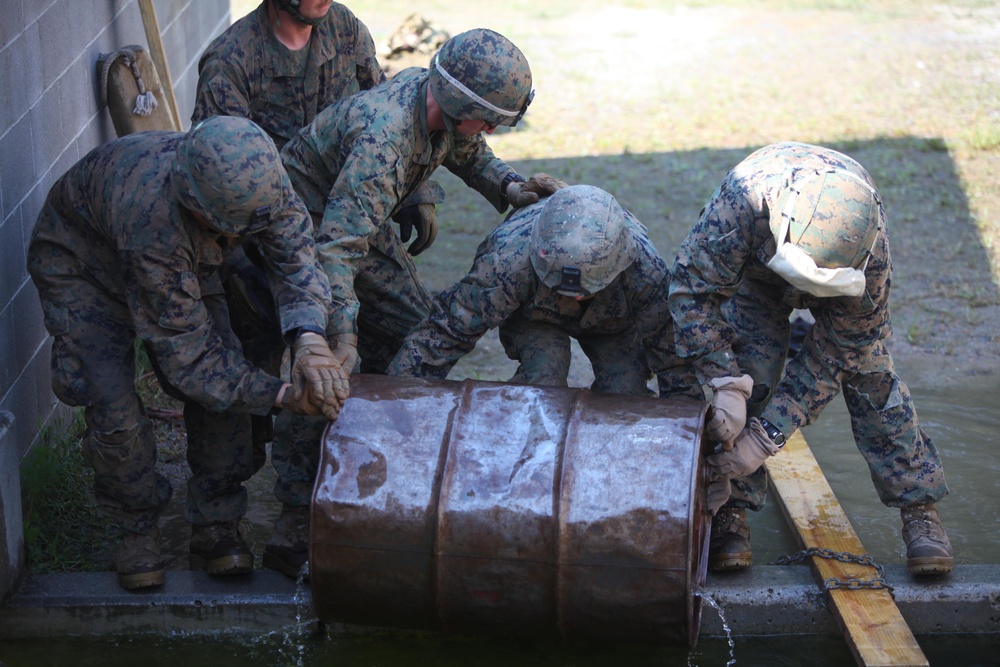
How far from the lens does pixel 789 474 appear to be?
4469 millimetres

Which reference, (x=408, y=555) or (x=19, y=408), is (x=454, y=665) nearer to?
(x=408, y=555)

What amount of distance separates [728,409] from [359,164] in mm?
1468

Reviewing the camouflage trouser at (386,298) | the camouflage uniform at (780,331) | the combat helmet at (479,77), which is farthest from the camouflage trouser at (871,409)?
the camouflage trouser at (386,298)

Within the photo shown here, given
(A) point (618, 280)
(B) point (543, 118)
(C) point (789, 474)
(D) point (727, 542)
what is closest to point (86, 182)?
(A) point (618, 280)

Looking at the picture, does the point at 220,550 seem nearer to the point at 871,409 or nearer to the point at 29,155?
the point at 29,155

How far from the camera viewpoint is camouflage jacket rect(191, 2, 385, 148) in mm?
4426

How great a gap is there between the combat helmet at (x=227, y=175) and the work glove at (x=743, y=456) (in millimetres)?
1625

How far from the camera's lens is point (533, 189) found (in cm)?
428

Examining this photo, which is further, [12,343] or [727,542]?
[12,343]

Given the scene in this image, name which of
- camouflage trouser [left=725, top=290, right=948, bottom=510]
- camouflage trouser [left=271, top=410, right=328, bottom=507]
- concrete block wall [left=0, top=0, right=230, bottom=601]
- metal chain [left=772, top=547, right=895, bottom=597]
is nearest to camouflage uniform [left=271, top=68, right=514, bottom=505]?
camouflage trouser [left=271, top=410, right=328, bottom=507]

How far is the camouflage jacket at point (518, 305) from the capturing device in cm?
385

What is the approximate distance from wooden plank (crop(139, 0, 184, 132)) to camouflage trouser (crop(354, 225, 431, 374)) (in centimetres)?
228

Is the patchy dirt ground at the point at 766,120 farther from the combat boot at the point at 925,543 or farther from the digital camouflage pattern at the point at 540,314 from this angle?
the combat boot at the point at 925,543

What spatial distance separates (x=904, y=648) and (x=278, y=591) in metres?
1.99
